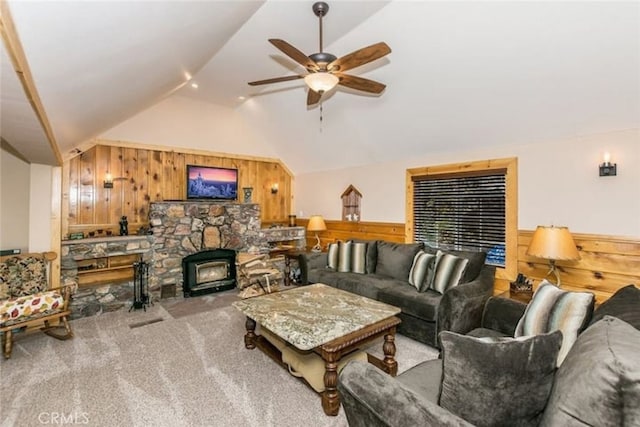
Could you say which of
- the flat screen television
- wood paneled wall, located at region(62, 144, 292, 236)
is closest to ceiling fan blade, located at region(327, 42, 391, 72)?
the flat screen television

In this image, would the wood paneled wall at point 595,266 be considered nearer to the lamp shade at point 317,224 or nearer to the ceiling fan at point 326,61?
the ceiling fan at point 326,61

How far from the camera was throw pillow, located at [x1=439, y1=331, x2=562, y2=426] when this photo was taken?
1116mm

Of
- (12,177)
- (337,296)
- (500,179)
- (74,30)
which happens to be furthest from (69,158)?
(500,179)

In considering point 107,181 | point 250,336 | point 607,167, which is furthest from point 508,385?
point 107,181

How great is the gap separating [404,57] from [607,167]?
2.26 meters

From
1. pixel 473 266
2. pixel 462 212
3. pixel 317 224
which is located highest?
pixel 462 212

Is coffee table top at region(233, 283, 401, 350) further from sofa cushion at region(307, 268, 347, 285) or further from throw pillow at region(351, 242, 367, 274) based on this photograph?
throw pillow at region(351, 242, 367, 274)

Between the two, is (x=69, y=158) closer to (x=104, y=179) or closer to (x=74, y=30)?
(x=104, y=179)

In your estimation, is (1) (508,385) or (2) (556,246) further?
(2) (556,246)

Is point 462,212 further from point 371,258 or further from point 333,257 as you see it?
point 333,257

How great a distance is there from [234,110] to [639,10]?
5.65 meters

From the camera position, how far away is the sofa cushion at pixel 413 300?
2955 mm

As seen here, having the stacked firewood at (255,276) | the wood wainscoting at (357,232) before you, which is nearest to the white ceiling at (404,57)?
the wood wainscoting at (357,232)

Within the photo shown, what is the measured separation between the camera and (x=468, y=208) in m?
3.97
